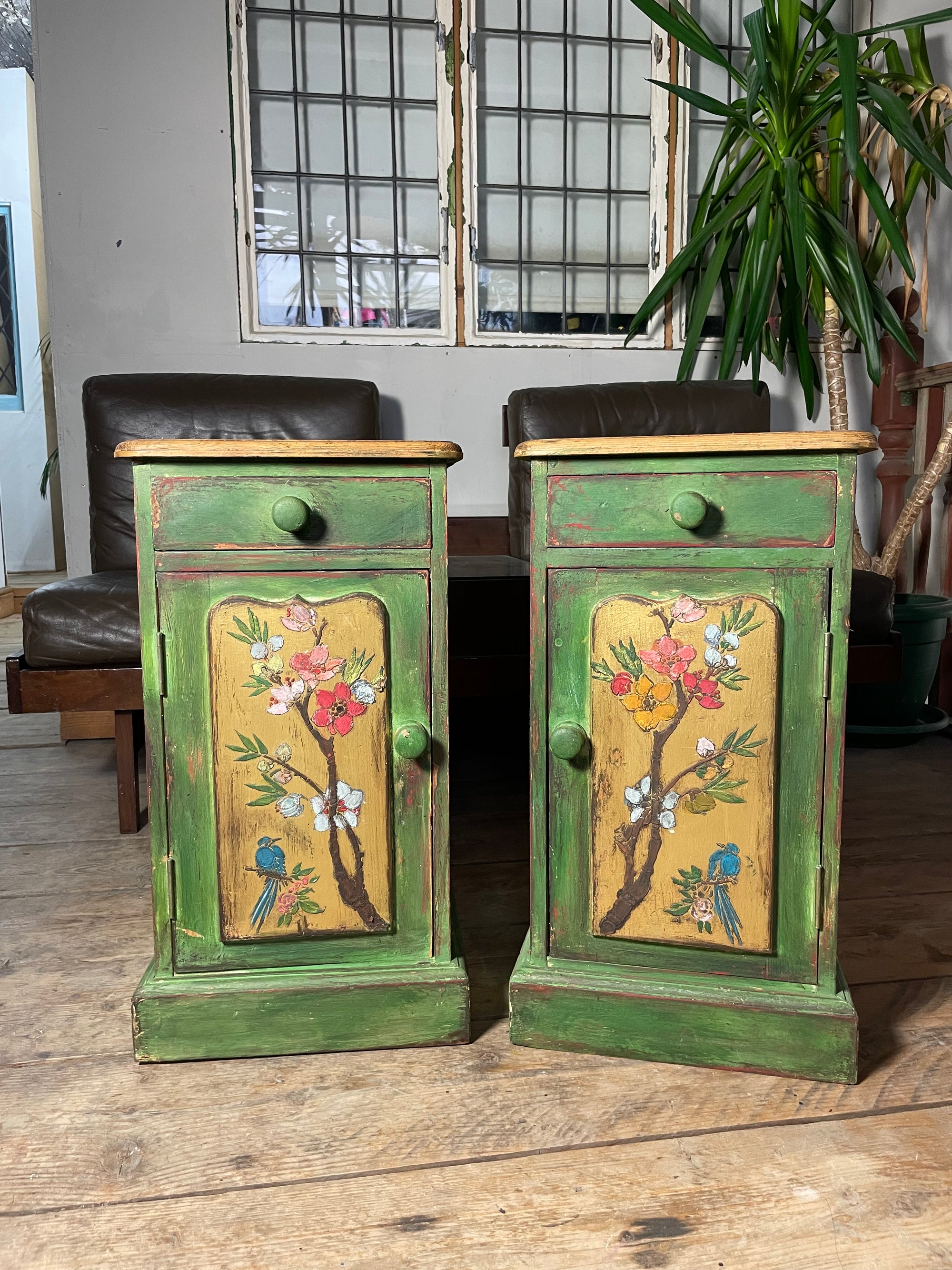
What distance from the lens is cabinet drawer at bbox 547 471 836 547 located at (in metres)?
1.05

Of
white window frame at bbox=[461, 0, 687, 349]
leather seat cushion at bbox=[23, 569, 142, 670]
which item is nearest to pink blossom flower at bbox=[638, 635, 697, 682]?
leather seat cushion at bbox=[23, 569, 142, 670]

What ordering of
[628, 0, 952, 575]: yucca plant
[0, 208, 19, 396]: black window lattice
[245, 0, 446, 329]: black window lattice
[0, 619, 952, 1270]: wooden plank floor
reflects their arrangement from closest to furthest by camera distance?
[0, 619, 952, 1270]: wooden plank floor
[628, 0, 952, 575]: yucca plant
[245, 0, 446, 329]: black window lattice
[0, 208, 19, 396]: black window lattice

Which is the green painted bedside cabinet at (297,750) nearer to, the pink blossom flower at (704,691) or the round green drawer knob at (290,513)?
the round green drawer knob at (290,513)

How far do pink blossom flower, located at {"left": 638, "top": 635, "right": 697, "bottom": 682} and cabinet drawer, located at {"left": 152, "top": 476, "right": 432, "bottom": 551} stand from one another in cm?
32

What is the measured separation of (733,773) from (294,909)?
59 cm

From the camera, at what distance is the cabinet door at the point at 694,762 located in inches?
42.6

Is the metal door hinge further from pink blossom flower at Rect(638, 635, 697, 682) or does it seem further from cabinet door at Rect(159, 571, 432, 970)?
pink blossom flower at Rect(638, 635, 697, 682)

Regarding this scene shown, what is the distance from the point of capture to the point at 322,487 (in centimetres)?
109

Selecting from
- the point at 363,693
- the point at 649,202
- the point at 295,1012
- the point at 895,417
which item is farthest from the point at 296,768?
the point at 649,202

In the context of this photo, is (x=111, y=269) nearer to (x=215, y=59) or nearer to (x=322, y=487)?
(x=215, y=59)

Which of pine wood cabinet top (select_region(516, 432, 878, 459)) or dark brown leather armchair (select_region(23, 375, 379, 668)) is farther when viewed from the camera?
dark brown leather armchair (select_region(23, 375, 379, 668))

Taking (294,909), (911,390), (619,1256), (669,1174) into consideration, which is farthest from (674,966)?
(911,390)

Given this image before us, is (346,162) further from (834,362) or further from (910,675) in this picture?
(910,675)

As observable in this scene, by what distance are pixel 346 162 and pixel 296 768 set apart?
2.49 m
